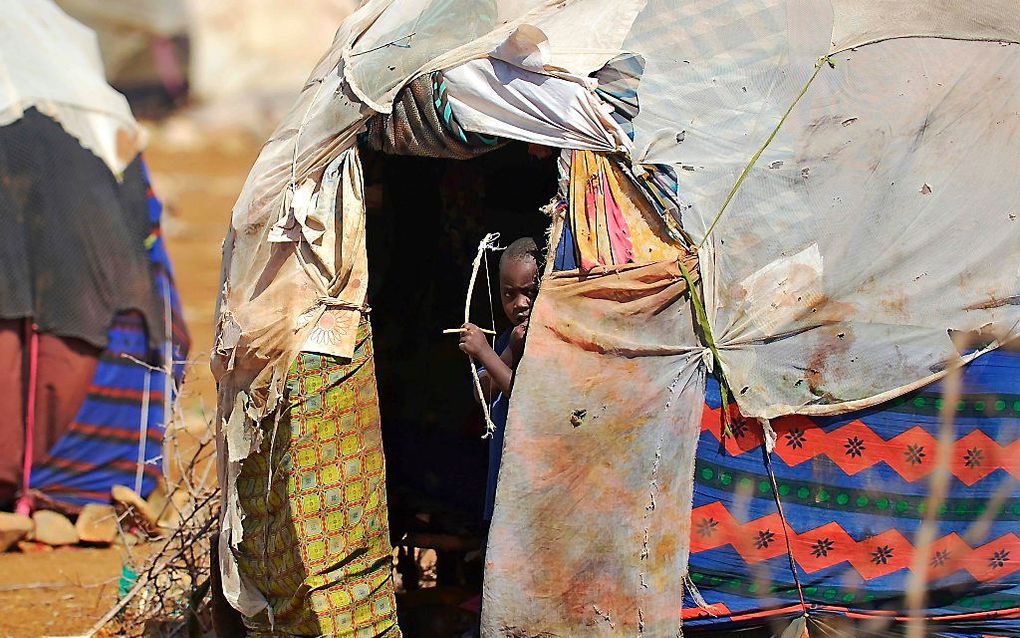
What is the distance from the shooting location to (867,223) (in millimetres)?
3750

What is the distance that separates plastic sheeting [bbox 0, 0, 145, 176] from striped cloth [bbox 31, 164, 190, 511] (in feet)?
1.56

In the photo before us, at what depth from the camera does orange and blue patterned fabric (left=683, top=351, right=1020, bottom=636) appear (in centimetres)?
373

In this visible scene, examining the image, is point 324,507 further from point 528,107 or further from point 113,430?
point 113,430

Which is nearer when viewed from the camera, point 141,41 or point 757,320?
point 757,320

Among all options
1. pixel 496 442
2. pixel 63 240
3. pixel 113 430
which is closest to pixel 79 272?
pixel 63 240

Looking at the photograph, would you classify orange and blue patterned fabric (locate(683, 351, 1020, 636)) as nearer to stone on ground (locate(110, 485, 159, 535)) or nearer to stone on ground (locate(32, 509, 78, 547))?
stone on ground (locate(110, 485, 159, 535))

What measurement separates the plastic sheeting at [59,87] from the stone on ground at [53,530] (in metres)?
2.00

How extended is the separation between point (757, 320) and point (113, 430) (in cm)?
492

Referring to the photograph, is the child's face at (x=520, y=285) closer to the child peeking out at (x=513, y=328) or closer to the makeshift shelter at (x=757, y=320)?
the child peeking out at (x=513, y=328)

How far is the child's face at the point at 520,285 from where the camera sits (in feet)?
13.1

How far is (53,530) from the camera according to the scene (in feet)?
23.9

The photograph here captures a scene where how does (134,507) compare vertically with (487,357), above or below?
below

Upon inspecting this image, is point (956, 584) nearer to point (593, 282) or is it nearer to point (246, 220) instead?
point (593, 282)

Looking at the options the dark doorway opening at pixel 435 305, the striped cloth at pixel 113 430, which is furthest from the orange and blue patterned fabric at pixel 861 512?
the striped cloth at pixel 113 430
